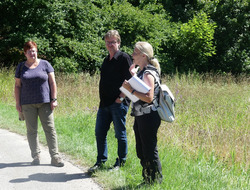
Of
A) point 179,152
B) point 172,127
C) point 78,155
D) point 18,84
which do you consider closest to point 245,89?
point 172,127

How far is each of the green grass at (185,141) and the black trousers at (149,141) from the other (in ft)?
0.54

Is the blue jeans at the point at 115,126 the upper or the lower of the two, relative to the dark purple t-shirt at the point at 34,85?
lower

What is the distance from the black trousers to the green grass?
16 cm

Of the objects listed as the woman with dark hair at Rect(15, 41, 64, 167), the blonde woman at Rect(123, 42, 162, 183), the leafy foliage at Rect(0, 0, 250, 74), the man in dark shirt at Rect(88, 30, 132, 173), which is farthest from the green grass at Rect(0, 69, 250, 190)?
the leafy foliage at Rect(0, 0, 250, 74)

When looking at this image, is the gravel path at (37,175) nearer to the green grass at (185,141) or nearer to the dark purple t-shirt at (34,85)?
the green grass at (185,141)

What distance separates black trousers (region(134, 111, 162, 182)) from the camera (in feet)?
12.5

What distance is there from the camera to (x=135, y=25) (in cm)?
1833

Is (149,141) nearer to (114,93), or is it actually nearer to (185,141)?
(114,93)

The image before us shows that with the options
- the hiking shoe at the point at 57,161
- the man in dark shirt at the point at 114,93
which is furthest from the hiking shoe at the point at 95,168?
the hiking shoe at the point at 57,161

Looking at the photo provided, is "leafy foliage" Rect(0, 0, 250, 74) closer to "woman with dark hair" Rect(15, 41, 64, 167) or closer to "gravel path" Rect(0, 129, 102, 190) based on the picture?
"gravel path" Rect(0, 129, 102, 190)

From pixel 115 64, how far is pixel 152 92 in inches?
42.9

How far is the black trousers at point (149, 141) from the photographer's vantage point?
3803mm

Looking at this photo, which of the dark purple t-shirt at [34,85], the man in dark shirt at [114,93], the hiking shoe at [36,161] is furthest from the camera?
the hiking shoe at [36,161]

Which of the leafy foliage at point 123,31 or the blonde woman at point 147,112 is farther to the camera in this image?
the leafy foliage at point 123,31
